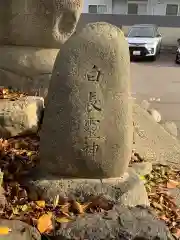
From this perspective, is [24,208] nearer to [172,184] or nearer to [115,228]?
[115,228]

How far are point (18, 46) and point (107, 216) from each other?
9.68ft

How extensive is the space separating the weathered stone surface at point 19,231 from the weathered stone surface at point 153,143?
225 cm

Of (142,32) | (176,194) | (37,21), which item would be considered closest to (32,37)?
(37,21)

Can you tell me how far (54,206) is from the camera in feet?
10.9

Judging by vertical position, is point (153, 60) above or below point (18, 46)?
below

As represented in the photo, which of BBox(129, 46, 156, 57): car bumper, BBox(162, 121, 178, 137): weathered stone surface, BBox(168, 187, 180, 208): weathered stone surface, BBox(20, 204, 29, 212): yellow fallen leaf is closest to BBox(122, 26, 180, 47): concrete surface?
BBox(129, 46, 156, 57): car bumper

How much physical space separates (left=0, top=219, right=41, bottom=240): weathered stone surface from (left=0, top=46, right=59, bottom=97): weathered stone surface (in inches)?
99.1

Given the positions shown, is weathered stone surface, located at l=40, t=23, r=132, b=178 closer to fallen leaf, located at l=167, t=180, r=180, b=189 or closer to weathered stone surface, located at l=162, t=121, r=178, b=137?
fallen leaf, located at l=167, t=180, r=180, b=189

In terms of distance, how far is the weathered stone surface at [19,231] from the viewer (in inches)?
106

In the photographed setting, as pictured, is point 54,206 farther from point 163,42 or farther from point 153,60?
point 163,42

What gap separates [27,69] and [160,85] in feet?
23.8

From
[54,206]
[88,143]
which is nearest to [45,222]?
[54,206]

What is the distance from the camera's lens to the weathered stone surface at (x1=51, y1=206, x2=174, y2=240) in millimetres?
2777

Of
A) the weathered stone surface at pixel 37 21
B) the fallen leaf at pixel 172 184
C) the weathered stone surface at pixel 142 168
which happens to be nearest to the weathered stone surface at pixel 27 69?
the weathered stone surface at pixel 37 21
